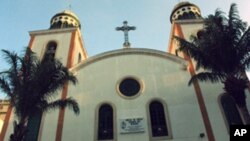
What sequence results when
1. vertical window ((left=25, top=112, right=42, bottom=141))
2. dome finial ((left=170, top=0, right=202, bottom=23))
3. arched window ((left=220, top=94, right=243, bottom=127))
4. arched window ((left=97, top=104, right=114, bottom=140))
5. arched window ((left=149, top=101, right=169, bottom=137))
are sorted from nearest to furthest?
arched window ((left=149, top=101, right=169, bottom=137))
arched window ((left=97, top=104, right=114, bottom=140))
arched window ((left=220, top=94, right=243, bottom=127))
vertical window ((left=25, top=112, right=42, bottom=141))
dome finial ((left=170, top=0, right=202, bottom=23))

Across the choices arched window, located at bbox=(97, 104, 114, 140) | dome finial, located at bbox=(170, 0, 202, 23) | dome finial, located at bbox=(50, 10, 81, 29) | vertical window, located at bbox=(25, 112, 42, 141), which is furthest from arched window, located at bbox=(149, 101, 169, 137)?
dome finial, located at bbox=(50, 10, 81, 29)

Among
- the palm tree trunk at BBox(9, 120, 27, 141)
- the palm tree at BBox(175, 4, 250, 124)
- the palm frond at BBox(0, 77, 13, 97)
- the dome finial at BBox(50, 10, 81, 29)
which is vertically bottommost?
the palm tree trunk at BBox(9, 120, 27, 141)

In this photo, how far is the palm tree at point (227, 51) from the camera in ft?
49.7

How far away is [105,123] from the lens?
18406 millimetres

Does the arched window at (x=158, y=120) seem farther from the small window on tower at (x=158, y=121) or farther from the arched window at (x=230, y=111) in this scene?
the arched window at (x=230, y=111)

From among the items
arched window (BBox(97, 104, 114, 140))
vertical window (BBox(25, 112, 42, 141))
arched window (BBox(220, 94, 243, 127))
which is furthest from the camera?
vertical window (BBox(25, 112, 42, 141))

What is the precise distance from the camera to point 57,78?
15.3 metres

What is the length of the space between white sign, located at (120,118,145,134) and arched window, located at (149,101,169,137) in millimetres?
718

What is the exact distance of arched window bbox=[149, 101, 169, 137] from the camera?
695 inches

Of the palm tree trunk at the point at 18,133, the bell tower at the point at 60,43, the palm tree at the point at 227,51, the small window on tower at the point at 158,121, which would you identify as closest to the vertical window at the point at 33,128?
the palm tree trunk at the point at 18,133

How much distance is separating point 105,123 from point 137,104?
2.51 metres

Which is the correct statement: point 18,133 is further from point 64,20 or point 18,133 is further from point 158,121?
point 64,20

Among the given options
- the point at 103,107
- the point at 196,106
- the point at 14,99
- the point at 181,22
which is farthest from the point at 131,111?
the point at 181,22

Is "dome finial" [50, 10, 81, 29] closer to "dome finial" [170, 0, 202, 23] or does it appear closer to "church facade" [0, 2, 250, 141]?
"church facade" [0, 2, 250, 141]
